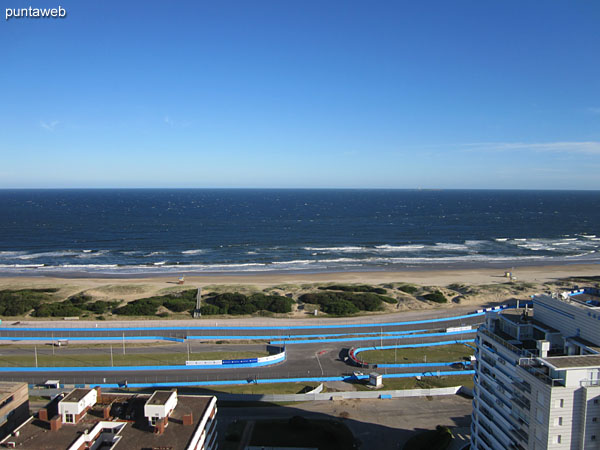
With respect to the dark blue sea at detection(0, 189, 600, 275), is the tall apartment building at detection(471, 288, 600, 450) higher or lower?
A: higher

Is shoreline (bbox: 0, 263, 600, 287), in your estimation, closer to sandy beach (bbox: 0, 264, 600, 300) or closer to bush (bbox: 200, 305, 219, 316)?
sandy beach (bbox: 0, 264, 600, 300)

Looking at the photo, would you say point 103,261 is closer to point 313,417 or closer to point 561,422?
point 313,417

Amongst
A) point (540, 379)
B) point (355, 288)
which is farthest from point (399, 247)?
point (540, 379)

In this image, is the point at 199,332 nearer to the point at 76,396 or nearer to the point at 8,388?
the point at 8,388

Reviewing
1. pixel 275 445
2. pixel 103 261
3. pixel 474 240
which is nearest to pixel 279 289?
pixel 275 445

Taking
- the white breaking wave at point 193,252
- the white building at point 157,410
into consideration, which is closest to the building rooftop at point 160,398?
the white building at point 157,410

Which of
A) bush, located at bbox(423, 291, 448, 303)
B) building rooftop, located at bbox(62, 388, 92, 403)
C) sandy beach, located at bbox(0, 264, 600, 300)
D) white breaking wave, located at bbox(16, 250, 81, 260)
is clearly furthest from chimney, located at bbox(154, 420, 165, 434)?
white breaking wave, located at bbox(16, 250, 81, 260)
